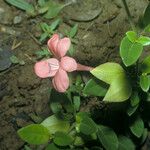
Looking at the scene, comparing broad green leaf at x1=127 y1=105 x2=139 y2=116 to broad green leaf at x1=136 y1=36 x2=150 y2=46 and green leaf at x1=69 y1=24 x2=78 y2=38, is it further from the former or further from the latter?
green leaf at x1=69 y1=24 x2=78 y2=38

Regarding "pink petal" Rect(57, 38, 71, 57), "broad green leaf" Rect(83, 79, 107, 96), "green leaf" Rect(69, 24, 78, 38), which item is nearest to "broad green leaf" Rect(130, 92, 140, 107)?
"broad green leaf" Rect(83, 79, 107, 96)

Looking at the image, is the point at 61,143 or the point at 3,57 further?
the point at 3,57

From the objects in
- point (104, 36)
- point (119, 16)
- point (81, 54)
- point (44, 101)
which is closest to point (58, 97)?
point (44, 101)

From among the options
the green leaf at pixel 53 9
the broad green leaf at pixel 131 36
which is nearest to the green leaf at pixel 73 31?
the green leaf at pixel 53 9

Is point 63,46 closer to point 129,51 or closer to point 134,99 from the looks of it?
point 129,51

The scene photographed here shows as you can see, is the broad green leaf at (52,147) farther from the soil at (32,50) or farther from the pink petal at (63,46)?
the pink petal at (63,46)

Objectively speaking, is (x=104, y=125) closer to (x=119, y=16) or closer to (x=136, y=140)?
(x=136, y=140)

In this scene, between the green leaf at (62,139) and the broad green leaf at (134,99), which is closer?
the broad green leaf at (134,99)
